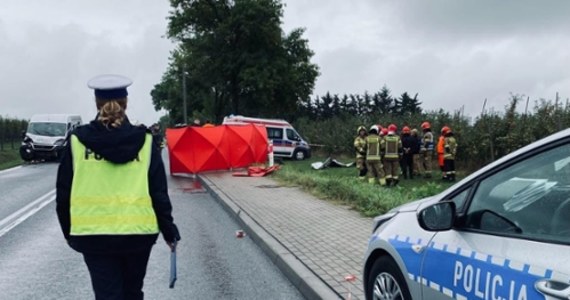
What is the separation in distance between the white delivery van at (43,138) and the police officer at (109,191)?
29016 mm

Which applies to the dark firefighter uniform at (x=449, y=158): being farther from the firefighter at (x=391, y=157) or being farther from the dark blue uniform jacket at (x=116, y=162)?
the dark blue uniform jacket at (x=116, y=162)

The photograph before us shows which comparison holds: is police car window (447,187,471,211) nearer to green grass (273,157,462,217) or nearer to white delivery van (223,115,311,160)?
green grass (273,157,462,217)

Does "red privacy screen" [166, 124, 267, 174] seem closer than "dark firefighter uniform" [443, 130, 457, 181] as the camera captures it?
No

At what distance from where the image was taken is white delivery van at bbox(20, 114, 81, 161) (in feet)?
101

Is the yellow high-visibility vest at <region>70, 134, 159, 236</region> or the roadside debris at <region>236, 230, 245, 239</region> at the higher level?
the yellow high-visibility vest at <region>70, 134, 159, 236</region>

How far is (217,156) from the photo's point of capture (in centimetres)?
2200

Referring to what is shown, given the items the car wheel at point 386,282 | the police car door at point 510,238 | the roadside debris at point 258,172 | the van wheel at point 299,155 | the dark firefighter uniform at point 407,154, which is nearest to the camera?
the police car door at point 510,238

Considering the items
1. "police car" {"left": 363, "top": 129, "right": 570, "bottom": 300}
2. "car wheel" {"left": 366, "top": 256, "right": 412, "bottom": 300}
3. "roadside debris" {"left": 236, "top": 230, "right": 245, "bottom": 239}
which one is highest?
"police car" {"left": 363, "top": 129, "right": 570, "bottom": 300}

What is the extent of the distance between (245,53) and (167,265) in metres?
39.0

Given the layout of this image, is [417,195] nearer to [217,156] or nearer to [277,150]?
[217,156]

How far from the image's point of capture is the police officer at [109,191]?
3318 mm

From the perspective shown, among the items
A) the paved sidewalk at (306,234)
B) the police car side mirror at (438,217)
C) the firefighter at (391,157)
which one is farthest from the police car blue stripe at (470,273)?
the firefighter at (391,157)

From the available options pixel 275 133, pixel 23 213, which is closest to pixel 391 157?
pixel 23 213

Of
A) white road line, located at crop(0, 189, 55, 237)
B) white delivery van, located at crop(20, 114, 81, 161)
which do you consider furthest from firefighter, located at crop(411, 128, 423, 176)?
white delivery van, located at crop(20, 114, 81, 161)
